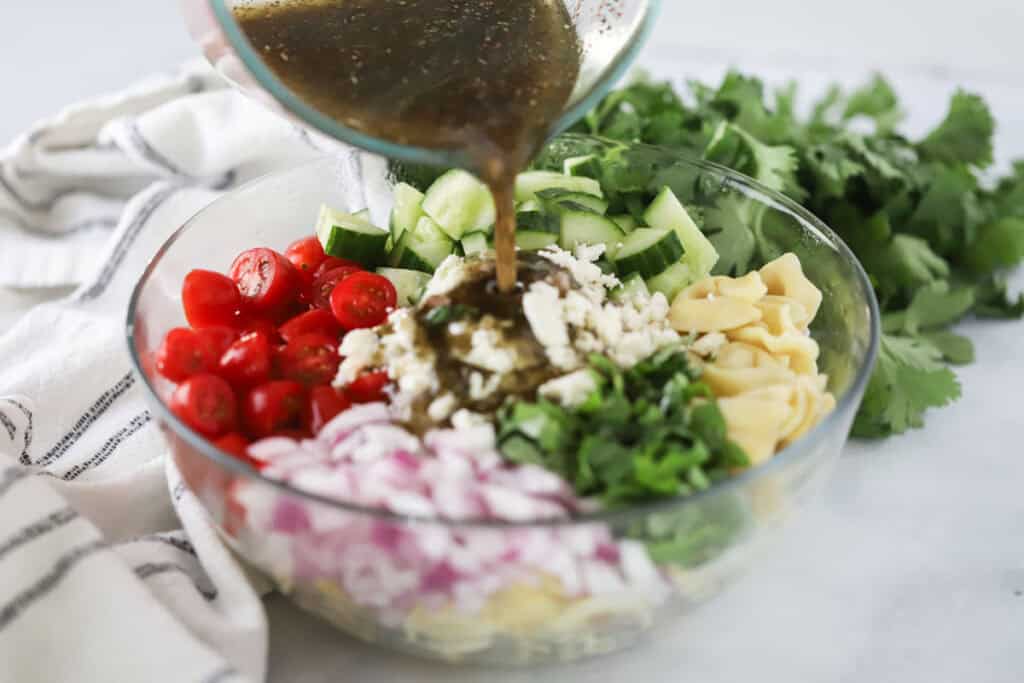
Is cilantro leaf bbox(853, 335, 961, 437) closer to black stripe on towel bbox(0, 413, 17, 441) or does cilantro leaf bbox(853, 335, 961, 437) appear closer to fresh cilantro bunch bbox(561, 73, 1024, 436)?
fresh cilantro bunch bbox(561, 73, 1024, 436)

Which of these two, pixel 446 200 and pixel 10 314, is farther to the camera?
pixel 10 314

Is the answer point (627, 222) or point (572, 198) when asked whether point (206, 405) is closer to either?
point (572, 198)

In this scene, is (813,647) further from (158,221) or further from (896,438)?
(158,221)

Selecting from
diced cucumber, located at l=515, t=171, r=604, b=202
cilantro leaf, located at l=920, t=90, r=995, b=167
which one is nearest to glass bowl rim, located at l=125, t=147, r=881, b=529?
diced cucumber, located at l=515, t=171, r=604, b=202

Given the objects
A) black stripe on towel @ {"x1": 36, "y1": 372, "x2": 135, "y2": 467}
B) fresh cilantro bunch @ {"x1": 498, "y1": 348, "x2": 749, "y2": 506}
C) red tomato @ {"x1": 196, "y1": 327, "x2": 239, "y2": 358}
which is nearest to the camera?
fresh cilantro bunch @ {"x1": 498, "y1": 348, "x2": 749, "y2": 506}

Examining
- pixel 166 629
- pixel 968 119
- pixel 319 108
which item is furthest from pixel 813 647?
pixel 968 119

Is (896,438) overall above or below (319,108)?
below

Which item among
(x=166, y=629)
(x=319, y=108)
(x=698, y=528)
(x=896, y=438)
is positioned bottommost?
(x=896, y=438)
